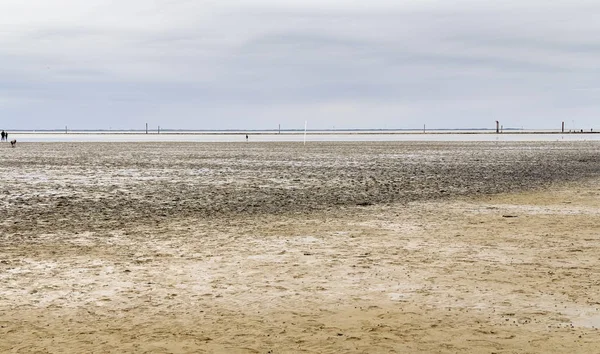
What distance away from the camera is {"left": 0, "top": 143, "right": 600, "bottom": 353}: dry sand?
26.6 ft

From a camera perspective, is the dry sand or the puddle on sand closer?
the dry sand

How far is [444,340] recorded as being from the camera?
25.9 ft

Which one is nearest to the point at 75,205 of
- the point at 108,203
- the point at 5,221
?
the point at 108,203

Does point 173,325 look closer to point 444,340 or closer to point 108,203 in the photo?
point 444,340

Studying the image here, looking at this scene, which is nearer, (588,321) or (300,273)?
(588,321)

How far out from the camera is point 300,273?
37.4ft

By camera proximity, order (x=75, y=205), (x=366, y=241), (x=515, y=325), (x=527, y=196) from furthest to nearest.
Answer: (x=527, y=196)
(x=75, y=205)
(x=366, y=241)
(x=515, y=325)

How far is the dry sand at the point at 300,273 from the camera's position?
810 cm

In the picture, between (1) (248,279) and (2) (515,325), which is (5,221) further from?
(2) (515,325)

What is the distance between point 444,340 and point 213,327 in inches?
108

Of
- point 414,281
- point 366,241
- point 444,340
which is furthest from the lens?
point 366,241

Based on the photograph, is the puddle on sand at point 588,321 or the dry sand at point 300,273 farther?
the puddle on sand at point 588,321

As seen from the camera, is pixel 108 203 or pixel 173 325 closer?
pixel 173 325

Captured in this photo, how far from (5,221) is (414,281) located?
11.2 m
